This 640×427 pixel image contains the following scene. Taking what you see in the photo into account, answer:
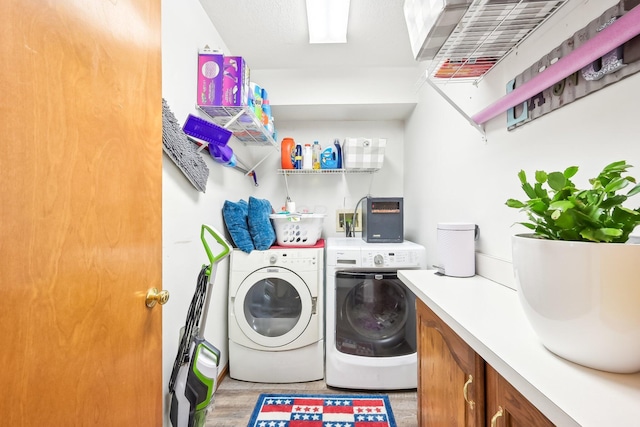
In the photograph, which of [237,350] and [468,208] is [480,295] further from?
[237,350]

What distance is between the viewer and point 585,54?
2.43ft

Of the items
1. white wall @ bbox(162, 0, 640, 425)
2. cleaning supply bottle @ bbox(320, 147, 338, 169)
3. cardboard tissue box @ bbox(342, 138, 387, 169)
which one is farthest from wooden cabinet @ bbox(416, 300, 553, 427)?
cleaning supply bottle @ bbox(320, 147, 338, 169)

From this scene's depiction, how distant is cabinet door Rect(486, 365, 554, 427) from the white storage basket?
1566 mm

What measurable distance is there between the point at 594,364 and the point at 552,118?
81cm

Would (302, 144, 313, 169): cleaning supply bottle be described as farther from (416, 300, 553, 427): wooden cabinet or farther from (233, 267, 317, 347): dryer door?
(416, 300, 553, 427): wooden cabinet

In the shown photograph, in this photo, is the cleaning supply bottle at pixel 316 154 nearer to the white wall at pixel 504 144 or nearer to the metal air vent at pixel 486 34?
the white wall at pixel 504 144

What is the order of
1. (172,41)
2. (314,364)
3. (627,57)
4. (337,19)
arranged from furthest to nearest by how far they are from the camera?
1. (314,364)
2. (337,19)
3. (172,41)
4. (627,57)

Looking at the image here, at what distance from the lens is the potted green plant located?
478mm

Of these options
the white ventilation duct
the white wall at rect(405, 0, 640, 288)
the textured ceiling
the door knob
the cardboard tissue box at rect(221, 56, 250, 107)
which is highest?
the textured ceiling

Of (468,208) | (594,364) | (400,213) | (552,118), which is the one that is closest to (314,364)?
(400,213)

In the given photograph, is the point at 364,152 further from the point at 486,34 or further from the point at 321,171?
the point at 486,34

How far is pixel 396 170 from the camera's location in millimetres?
2828

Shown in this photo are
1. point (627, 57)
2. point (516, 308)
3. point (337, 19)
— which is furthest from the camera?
point (337, 19)

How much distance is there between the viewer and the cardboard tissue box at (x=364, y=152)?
7.82 ft
